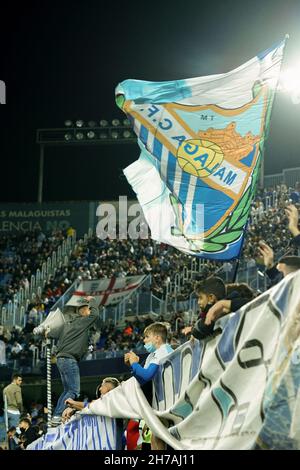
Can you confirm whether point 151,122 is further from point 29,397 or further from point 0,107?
point 0,107

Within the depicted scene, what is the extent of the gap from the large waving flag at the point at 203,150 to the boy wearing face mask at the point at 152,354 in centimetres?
251

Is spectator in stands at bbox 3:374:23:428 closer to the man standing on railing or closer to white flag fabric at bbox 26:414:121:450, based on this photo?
the man standing on railing

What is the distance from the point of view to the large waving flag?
34.6 ft

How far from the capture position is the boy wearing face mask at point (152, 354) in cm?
719

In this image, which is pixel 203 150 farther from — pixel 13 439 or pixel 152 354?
pixel 13 439

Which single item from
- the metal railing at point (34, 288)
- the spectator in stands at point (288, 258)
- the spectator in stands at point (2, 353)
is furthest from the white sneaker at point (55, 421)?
the metal railing at point (34, 288)

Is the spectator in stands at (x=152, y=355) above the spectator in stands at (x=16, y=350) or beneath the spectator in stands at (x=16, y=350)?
above

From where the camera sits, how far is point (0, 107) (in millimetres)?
49719

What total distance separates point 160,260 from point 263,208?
13.9 feet

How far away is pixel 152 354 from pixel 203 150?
3963mm

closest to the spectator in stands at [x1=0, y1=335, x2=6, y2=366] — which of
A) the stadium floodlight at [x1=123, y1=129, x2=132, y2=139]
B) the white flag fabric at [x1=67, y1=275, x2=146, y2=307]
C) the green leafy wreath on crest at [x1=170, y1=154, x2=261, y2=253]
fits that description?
the white flag fabric at [x1=67, y1=275, x2=146, y2=307]

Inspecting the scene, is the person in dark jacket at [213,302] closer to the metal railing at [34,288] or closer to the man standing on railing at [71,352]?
the man standing on railing at [71,352]

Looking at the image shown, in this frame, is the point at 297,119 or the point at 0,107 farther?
the point at 0,107
